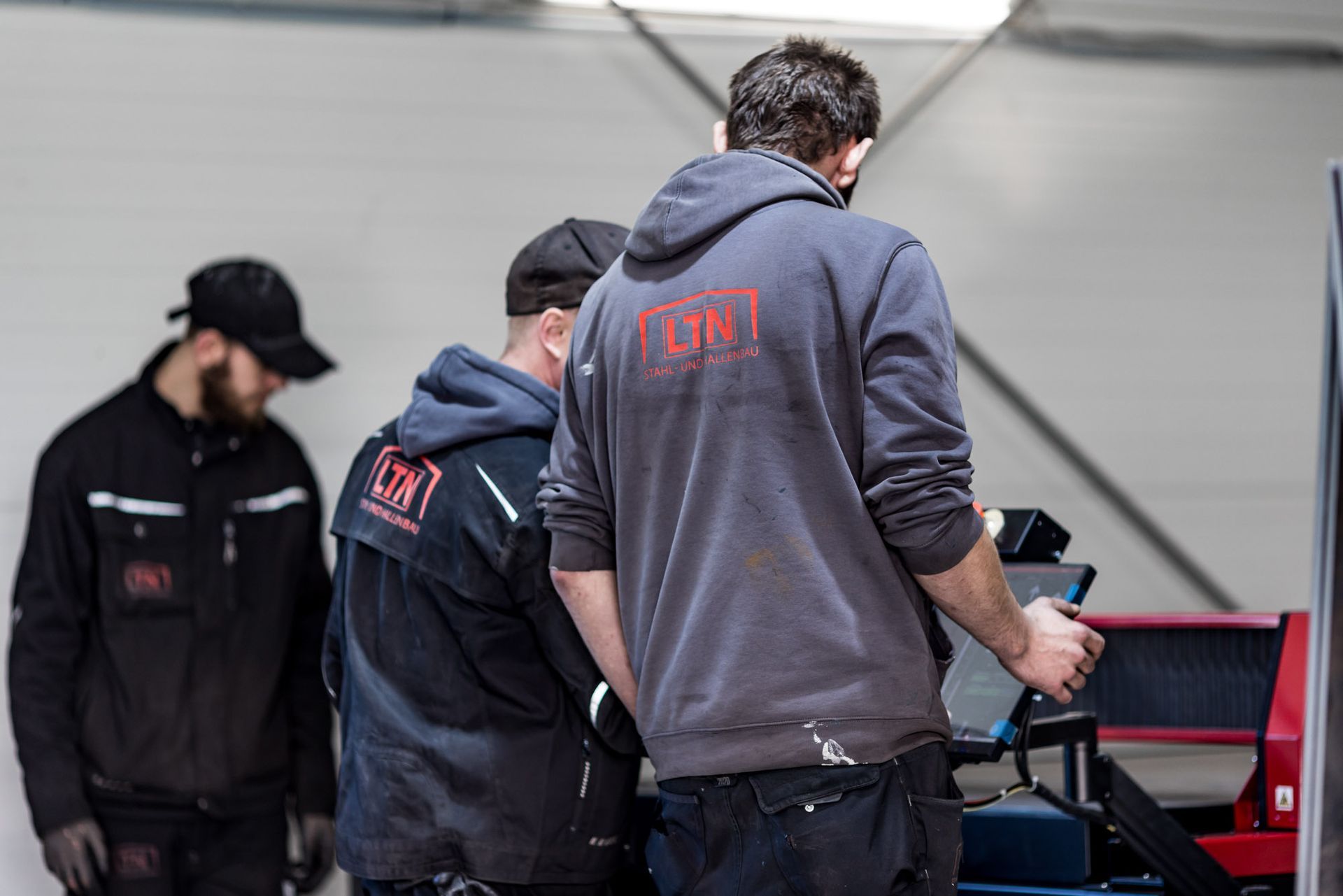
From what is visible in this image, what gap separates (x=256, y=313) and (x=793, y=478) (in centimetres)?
199

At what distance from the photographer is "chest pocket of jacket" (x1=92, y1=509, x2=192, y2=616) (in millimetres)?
2941

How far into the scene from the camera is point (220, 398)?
9.99 ft

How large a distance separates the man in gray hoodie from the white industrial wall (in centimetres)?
230

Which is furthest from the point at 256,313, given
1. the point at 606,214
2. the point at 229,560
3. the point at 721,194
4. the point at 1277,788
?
the point at 1277,788

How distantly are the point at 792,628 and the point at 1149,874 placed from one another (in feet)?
3.09

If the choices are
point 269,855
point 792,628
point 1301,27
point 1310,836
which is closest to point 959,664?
point 792,628

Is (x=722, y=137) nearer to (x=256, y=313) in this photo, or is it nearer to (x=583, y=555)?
(x=583, y=555)

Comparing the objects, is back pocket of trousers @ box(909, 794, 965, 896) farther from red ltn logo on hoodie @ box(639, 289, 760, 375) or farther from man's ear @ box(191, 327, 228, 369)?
man's ear @ box(191, 327, 228, 369)

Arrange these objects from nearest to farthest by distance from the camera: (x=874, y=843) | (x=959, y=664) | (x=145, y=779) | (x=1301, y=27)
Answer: (x=874, y=843), (x=959, y=664), (x=145, y=779), (x=1301, y=27)

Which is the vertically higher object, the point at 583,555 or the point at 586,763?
the point at 583,555

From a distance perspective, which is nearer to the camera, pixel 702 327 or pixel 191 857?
pixel 702 327

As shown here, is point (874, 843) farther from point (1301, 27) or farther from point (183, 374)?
point (1301, 27)

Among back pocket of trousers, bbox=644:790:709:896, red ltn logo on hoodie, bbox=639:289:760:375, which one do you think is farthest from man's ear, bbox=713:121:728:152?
back pocket of trousers, bbox=644:790:709:896

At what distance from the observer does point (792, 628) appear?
4.56ft
